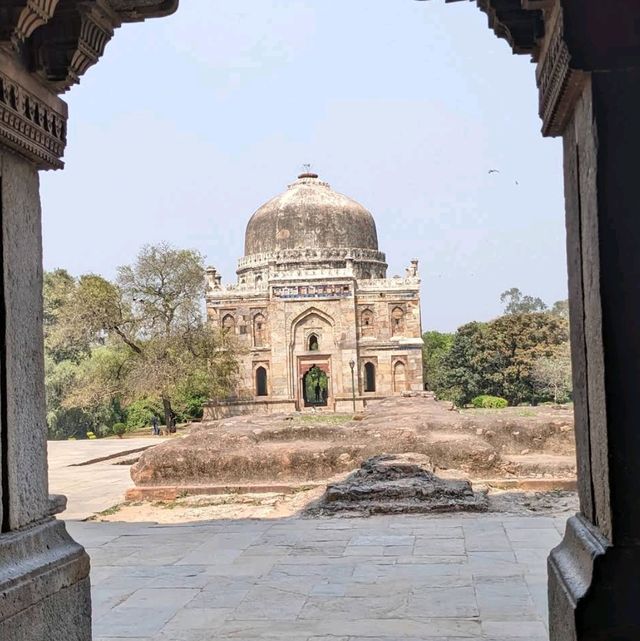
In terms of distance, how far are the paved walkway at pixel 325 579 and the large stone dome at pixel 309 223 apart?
101ft

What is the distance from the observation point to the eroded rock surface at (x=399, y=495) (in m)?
8.15

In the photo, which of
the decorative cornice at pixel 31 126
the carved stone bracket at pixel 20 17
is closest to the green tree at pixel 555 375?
the decorative cornice at pixel 31 126

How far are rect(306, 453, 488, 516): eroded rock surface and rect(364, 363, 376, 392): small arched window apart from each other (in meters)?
25.3

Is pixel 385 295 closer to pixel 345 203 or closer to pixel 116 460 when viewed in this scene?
pixel 345 203

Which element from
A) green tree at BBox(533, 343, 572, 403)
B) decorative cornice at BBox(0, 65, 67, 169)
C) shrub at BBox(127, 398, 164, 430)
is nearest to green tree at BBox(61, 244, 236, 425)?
shrub at BBox(127, 398, 164, 430)

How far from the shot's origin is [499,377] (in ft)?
122

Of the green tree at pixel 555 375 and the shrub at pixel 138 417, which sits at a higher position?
the green tree at pixel 555 375

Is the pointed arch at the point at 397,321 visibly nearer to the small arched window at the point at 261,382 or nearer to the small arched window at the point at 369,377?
the small arched window at the point at 369,377

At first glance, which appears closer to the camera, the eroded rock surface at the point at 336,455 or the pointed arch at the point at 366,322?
the eroded rock surface at the point at 336,455

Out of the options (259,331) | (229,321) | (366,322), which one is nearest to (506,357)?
(366,322)

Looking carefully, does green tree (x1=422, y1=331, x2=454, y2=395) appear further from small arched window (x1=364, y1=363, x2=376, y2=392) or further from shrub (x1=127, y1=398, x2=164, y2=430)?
shrub (x1=127, y1=398, x2=164, y2=430)

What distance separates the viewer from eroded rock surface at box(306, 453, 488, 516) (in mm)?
8148

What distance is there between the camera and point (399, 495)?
8.53 metres

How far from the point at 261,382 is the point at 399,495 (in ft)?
87.5
